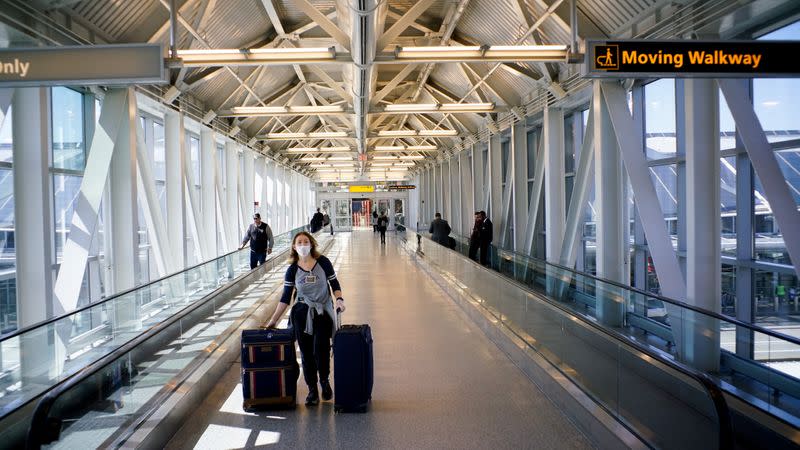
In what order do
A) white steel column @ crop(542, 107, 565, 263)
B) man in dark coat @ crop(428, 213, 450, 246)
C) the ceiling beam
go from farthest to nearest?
man in dark coat @ crop(428, 213, 450, 246) → white steel column @ crop(542, 107, 565, 263) → the ceiling beam

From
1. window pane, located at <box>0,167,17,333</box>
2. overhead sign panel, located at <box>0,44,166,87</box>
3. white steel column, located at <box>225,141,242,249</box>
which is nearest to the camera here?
overhead sign panel, located at <box>0,44,166,87</box>

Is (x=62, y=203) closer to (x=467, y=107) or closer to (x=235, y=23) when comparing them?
(x=235, y=23)

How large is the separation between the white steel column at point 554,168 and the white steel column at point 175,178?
9245 mm

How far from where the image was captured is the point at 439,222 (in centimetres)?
2227

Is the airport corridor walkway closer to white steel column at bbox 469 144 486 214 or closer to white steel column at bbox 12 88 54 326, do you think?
white steel column at bbox 12 88 54 326

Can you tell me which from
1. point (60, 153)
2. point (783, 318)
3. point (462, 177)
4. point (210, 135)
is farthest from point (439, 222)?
point (783, 318)

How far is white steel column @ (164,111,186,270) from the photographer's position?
15.8 meters

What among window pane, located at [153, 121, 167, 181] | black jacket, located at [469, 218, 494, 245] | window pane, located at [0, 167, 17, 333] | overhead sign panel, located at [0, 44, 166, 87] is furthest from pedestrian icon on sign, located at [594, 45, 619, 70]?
window pane, located at [153, 121, 167, 181]

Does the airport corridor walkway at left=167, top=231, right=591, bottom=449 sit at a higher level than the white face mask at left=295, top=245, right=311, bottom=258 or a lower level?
lower

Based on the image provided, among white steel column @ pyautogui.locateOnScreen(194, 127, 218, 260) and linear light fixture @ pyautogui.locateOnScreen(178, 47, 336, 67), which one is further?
white steel column @ pyautogui.locateOnScreen(194, 127, 218, 260)

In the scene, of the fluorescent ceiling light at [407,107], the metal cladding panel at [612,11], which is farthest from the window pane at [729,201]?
the fluorescent ceiling light at [407,107]

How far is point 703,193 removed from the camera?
7887 mm

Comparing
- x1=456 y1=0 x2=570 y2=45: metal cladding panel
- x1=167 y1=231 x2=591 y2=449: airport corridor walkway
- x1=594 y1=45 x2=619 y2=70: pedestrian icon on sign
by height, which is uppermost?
x1=456 y1=0 x2=570 y2=45: metal cladding panel

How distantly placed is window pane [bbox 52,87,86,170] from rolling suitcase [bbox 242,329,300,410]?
8599mm
